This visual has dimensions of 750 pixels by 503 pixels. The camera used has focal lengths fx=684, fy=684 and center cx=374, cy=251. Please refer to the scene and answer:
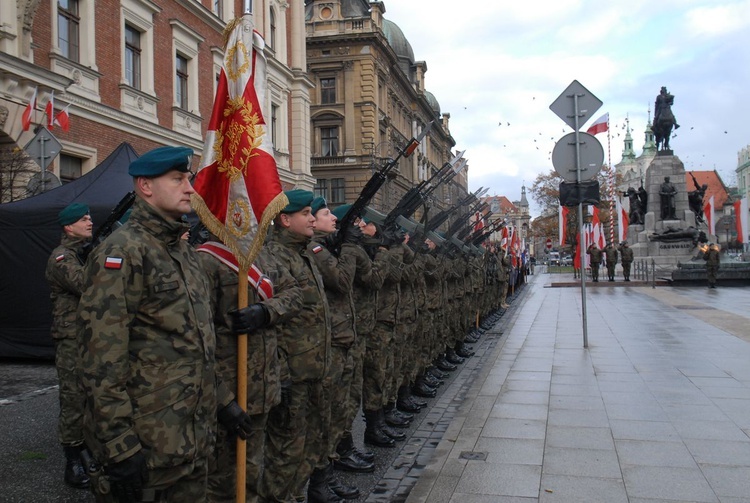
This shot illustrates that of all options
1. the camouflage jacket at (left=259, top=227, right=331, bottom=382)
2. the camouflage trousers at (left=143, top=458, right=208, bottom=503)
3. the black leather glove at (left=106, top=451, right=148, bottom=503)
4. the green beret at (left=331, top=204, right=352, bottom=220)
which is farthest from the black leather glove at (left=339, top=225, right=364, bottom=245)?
the black leather glove at (left=106, top=451, right=148, bottom=503)

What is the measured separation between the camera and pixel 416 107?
70688 millimetres

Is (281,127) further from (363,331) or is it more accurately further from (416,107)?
(416,107)

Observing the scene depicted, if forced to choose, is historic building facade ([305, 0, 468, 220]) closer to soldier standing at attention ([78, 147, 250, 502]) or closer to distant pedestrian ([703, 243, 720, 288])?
distant pedestrian ([703, 243, 720, 288])

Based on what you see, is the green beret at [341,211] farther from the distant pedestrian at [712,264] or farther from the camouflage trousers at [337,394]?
the distant pedestrian at [712,264]

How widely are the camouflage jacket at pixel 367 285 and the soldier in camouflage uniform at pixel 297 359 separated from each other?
971 millimetres

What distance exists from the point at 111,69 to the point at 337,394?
55.8ft

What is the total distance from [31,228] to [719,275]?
1003 inches

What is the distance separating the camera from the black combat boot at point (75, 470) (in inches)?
189

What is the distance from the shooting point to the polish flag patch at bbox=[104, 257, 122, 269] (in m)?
2.63

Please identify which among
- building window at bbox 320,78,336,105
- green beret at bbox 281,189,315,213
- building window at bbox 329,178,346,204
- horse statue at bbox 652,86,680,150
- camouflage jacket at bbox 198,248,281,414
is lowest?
camouflage jacket at bbox 198,248,281,414

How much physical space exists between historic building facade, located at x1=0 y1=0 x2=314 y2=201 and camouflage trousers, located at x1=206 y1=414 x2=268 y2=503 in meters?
9.25

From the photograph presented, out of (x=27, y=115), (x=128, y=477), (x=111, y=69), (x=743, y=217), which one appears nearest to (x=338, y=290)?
(x=128, y=477)

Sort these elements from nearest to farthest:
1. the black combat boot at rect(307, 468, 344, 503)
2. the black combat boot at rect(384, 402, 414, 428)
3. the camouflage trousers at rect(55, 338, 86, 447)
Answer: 1. the black combat boot at rect(307, 468, 344, 503)
2. the camouflage trousers at rect(55, 338, 86, 447)
3. the black combat boot at rect(384, 402, 414, 428)

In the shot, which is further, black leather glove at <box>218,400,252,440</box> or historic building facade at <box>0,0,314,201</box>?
historic building facade at <box>0,0,314,201</box>
